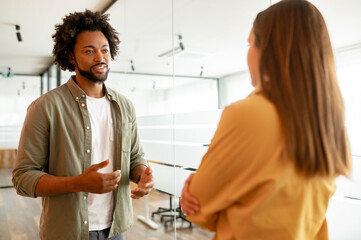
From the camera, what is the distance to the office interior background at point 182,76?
1.43 m

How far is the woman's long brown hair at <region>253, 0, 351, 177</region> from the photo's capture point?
0.65m

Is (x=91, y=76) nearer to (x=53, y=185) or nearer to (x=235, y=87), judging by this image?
(x=53, y=185)

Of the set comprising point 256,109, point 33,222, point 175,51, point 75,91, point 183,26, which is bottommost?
point 33,222

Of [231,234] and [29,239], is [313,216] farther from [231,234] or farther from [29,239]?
[29,239]

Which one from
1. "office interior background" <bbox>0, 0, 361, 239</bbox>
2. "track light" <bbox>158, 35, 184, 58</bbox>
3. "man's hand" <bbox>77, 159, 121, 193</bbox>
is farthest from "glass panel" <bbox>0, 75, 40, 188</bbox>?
"man's hand" <bbox>77, 159, 121, 193</bbox>

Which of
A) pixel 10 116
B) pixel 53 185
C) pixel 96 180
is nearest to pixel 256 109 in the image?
pixel 96 180

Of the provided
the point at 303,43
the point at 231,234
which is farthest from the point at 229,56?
the point at 231,234

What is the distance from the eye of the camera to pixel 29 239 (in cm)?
379

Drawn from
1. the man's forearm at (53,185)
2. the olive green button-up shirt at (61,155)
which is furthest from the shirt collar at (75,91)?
the man's forearm at (53,185)

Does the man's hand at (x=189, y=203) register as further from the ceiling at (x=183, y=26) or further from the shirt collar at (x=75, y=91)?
the ceiling at (x=183, y=26)

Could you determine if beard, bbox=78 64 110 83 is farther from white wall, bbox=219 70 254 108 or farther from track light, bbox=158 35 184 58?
track light, bbox=158 35 184 58

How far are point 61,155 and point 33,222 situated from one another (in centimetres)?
386

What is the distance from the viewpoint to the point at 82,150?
137 centimetres

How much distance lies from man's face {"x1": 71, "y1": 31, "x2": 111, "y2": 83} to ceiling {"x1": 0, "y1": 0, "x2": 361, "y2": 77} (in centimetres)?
83
